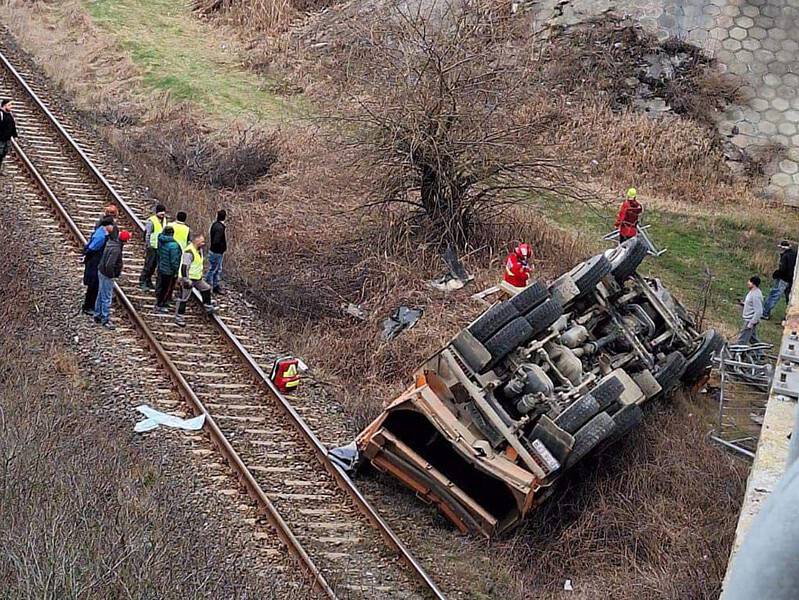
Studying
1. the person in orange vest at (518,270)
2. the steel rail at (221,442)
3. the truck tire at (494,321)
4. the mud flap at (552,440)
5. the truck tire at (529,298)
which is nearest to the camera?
the steel rail at (221,442)

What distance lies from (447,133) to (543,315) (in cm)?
554

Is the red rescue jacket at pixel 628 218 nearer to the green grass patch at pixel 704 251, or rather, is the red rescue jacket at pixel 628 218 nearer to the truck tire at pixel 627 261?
the green grass patch at pixel 704 251

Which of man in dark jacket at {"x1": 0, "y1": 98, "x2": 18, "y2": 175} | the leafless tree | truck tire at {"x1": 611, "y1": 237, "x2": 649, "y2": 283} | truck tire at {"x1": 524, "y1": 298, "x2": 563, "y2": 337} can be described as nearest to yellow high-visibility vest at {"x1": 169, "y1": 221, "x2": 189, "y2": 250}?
the leafless tree

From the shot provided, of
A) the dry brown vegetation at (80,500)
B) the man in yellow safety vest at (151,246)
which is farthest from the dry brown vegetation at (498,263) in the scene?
the dry brown vegetation at (80,500)

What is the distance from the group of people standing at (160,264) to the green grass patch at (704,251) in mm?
6967

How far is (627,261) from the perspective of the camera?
13.0 m

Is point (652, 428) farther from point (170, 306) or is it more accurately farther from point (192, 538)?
point (170, 306)

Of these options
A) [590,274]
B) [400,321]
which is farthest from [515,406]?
[400,321]

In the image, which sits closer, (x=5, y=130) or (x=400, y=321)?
(x=400, y=321)

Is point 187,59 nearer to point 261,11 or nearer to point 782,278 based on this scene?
point 261,11

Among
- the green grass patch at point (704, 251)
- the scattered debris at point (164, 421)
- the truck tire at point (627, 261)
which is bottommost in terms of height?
the green grass patch at point (704, 251)

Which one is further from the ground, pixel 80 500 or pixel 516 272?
pixel 80 500

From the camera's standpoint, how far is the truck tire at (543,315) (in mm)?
11250

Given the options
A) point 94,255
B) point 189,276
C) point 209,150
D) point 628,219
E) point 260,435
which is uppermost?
point 94,255
